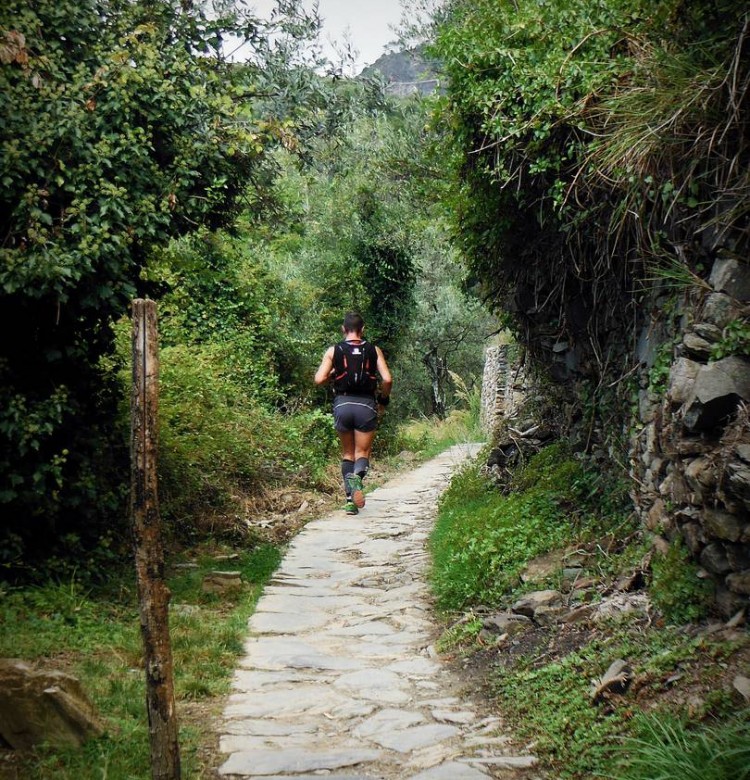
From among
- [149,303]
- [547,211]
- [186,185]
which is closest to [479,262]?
[547,211]

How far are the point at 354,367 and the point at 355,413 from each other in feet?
1.72

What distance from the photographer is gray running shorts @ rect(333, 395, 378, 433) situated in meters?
8.88

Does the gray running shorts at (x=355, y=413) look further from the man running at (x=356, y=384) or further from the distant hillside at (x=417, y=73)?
the distant hillside at (x=417, y=73)

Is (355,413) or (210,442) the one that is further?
(355,413)

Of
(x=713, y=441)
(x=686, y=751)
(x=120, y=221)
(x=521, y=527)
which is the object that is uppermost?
(x=120, y=221)


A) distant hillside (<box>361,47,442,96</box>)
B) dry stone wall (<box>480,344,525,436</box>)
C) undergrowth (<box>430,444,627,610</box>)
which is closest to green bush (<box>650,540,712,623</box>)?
undergrowth (<box>430,444,627,610</box>)

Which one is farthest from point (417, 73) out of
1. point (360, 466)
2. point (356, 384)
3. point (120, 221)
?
point (120, 221)

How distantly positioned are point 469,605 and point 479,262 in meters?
3.43

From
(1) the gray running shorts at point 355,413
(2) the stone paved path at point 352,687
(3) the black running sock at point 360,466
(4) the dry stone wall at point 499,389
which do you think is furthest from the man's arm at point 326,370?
(4) the dry stone wall at point 499,389

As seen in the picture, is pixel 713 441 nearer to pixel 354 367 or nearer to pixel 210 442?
pixel 354 367

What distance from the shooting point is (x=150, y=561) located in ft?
10.8

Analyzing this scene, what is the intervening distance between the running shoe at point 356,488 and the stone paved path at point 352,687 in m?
1.10

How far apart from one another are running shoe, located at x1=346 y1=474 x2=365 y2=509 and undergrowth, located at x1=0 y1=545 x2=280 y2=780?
2723mm

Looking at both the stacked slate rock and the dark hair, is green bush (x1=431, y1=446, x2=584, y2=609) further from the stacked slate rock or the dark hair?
the dark hair
